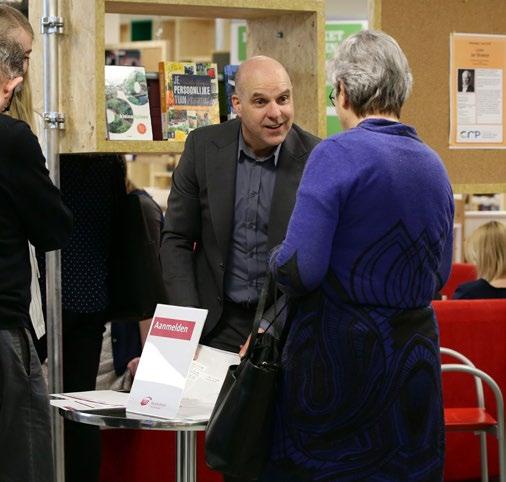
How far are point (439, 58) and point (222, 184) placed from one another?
44.8 inches

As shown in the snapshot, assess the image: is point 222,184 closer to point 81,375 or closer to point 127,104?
point 127,104

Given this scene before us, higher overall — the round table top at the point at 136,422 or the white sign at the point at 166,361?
the white sign at the point at 166,361

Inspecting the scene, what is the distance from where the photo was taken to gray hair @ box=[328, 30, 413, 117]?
104 inches

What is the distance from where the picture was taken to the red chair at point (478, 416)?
3936 mm

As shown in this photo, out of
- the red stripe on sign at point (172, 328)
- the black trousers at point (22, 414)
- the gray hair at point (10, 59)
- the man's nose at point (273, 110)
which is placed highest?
the gray hair at point (10, 59)

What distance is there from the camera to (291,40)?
12.6 feet

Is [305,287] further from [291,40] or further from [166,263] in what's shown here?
[291,40]

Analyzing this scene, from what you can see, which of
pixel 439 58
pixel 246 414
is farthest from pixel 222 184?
pixel 439 58

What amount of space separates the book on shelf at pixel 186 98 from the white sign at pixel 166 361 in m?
1.01

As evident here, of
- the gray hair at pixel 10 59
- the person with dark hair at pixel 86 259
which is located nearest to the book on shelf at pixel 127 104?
the person with dark hair at pixel 86 259

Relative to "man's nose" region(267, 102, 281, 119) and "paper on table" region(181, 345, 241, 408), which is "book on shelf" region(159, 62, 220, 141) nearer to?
"man's nose" region(267, 102, 281, 119)

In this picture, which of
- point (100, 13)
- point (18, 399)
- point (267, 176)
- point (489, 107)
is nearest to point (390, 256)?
point (267, 176)

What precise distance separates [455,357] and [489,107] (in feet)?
3.14

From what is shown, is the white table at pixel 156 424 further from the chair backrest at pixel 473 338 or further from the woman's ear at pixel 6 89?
the chair backrest at pixel 473 338
